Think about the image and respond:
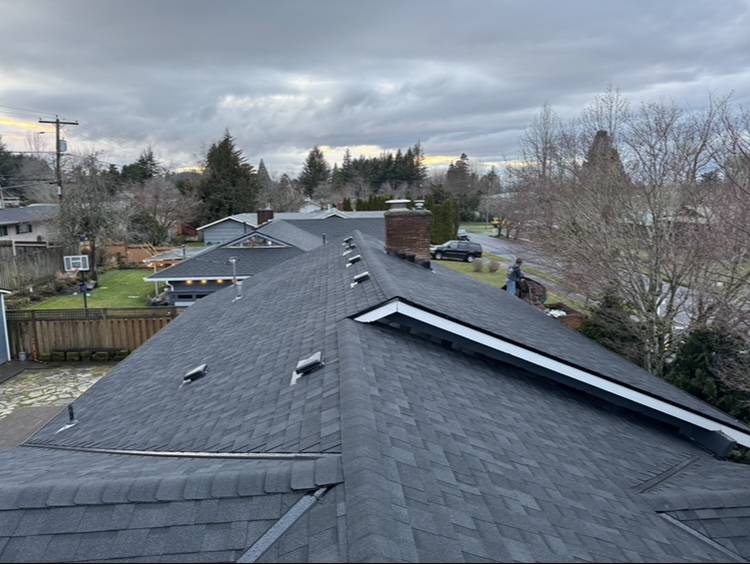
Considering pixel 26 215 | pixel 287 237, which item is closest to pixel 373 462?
pixel 287 237

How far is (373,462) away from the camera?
3.71 meters

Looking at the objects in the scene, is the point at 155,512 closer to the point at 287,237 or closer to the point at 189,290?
the point at 189,290

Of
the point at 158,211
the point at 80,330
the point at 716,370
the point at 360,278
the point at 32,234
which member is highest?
the point at 158,211

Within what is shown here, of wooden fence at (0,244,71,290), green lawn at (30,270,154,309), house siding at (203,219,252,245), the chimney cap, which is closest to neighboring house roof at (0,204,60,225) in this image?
wooden fence at (0,244,71,290)

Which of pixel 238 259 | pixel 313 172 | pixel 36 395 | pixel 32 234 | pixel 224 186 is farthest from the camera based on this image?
pixel 313 172

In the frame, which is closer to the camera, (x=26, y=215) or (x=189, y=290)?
(x=189, y=290)

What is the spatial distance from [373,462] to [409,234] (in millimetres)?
10812

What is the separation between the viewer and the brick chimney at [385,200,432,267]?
1365 cm

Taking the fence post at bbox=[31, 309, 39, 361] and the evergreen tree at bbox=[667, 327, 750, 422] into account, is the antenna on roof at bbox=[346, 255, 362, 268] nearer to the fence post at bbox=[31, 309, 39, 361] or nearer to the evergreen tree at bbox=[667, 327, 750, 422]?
the evergreen tree at bbox=[667, 327, 750, 422]

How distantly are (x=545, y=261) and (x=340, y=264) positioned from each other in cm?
1131

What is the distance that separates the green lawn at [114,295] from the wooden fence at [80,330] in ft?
23.2

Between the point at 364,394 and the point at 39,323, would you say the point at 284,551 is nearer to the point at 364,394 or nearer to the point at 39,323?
the point at 364,394

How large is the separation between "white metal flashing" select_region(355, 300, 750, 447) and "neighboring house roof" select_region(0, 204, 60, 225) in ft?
132

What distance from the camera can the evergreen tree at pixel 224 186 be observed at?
57938 millimetres
